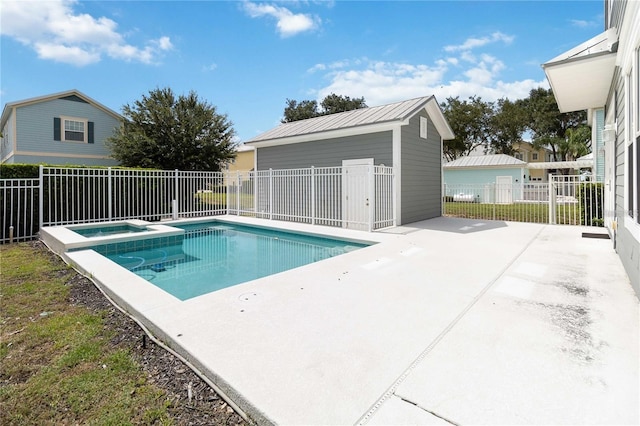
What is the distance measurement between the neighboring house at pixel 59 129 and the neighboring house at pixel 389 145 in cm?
1211

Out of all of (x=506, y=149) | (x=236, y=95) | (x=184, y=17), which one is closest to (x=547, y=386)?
(x=184, y=17)

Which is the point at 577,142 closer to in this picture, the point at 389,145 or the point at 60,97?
the point at 389,145

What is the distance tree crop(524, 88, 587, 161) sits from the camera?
36031mm

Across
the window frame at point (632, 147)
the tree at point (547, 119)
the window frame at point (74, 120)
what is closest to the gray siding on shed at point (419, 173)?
the window frame at point (632, 147)

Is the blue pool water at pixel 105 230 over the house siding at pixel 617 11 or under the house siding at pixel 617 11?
under

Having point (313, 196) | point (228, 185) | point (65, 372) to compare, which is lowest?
point (65, 372)

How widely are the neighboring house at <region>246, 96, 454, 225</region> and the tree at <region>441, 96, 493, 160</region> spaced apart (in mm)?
23086

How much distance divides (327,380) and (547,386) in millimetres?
1460

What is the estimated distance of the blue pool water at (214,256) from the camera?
5817 millimetres

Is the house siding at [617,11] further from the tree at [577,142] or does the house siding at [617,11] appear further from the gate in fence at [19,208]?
the tree at [577,142]

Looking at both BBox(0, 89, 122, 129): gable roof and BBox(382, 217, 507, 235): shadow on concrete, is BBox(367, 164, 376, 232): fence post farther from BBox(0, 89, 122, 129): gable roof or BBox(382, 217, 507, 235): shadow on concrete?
BBox(0, 89, 122, 129): gable roof

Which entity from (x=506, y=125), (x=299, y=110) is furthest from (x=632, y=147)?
(x=299, y=110)

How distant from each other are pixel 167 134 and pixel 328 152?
9.06 m

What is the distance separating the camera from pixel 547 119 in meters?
36.3
